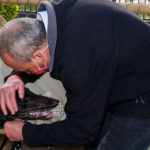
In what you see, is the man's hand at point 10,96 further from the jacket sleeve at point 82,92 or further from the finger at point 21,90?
the jacket sleeve at point 82,92

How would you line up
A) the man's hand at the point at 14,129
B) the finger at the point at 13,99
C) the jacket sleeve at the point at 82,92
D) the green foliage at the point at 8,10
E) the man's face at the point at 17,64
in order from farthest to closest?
the green foliage at the point at 8,10 < the finger at the point at 13,99 < the man's hand at the point at 14,129 < the man's face at the point at 17,64 < the jacket sleeve at the point at 82,92

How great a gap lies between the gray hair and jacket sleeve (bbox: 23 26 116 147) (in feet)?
0.49

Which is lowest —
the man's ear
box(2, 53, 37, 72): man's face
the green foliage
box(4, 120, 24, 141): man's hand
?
the green foliage

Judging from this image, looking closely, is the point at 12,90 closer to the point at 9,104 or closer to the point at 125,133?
the point at 9,104

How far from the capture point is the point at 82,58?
1210mm

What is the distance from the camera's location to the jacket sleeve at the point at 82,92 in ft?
4.00

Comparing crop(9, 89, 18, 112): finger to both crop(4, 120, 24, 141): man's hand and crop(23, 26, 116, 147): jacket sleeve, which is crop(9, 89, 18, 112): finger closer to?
crop(4, 120, 24, 141): man's hand

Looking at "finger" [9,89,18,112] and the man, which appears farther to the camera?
"finger" [9,89,18,112]

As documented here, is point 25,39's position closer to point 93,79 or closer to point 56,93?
point 93,79

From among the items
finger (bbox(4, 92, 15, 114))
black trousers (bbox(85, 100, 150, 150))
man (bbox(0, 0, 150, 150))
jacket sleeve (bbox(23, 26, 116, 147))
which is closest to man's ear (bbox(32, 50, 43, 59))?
man (bbox(0, 0, 150, 150))

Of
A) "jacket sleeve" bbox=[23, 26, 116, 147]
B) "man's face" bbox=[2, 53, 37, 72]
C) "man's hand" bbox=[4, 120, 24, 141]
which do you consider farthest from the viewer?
"man's hand" bbox=[4, 120, 24, 141]

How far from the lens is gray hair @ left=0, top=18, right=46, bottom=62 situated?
49.9 inches

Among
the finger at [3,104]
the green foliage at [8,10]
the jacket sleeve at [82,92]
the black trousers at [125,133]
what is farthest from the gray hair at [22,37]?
the green foliage at [8,10]

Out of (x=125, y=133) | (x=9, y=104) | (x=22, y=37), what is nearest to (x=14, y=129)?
(x=9, y=104)
